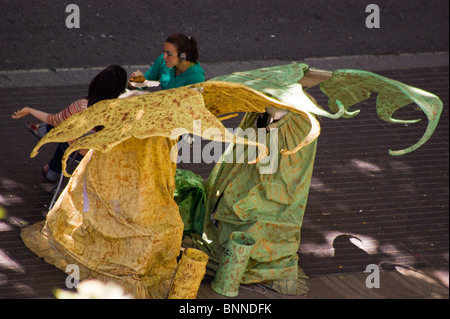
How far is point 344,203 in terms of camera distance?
272 inches

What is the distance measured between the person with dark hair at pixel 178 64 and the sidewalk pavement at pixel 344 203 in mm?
1127

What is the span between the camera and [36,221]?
5.77 m

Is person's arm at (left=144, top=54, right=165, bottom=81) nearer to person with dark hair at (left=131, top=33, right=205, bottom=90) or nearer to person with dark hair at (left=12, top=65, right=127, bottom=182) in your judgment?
person with dark hair at (left=131, top=33, right=205, bottom=90)

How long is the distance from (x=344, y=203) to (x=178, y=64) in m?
2.17

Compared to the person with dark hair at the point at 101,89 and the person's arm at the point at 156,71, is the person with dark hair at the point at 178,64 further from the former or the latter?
the person with dark hair at the point at 101,89

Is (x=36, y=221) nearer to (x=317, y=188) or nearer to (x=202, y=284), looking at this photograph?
(x=202, y=284)

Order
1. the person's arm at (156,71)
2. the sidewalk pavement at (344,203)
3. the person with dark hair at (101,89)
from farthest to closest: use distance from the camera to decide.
A: the person's arm at (156,71) → the sidewalk pavement at (344,203) → the person with dark hair at (101,89)

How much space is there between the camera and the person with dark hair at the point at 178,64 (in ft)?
18.7

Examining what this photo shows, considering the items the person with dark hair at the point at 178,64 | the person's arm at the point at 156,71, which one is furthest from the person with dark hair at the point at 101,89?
the person's arm at the point at 156,71

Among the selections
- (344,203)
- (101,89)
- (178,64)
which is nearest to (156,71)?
(178,64)

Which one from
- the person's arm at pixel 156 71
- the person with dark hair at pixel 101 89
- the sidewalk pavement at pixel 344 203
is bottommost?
the sidewalk pavement at pixel 344 203

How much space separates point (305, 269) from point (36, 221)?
220 centimetres

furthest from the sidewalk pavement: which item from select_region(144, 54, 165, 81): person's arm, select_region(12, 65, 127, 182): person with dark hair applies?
select_region(144, 54, 165, 81): person's arm

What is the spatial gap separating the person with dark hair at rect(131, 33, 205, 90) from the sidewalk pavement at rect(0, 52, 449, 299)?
1127 mm
